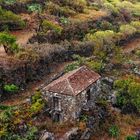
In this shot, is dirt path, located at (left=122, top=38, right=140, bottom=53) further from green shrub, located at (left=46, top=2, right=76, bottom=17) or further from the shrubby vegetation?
the shrubby vegetation

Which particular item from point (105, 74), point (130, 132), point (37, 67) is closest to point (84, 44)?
point (105, 74)

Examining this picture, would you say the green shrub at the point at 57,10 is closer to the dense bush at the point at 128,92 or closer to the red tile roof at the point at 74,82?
the dense bush at the point at 128,92

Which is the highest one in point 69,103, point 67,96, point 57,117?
point 67,96

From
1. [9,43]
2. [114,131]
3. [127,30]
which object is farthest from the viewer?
[127,30]

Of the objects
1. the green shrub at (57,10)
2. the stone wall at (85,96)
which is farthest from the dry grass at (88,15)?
the stone wall at (85,96)

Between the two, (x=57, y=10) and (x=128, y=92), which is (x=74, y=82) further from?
(x=57, y=10)

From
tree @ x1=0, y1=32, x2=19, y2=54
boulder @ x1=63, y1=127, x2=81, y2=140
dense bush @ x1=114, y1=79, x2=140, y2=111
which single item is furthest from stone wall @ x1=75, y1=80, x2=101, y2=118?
tree @ x1=0, y1=32, x2=19, y2=54

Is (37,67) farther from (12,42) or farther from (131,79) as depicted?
(131,79)

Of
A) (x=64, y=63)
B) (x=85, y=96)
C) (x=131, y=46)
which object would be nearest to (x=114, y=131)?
(x=85, y=96)
